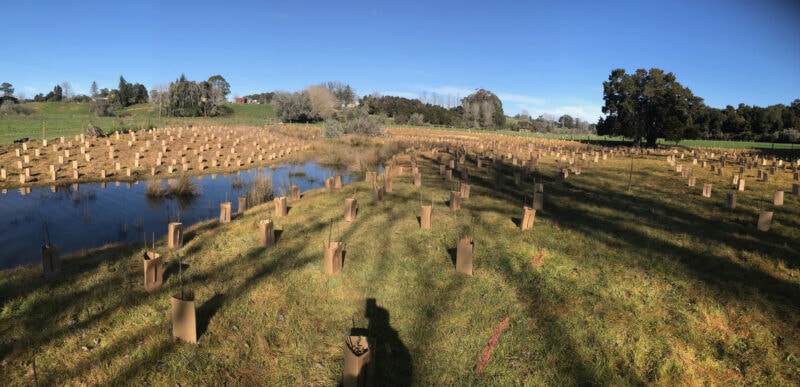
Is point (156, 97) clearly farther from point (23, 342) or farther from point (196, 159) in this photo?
point (23, 342)

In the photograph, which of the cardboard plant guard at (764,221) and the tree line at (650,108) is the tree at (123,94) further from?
the cardboard plant guard at (764,221)

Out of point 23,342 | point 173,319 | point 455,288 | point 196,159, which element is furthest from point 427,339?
point 196,159

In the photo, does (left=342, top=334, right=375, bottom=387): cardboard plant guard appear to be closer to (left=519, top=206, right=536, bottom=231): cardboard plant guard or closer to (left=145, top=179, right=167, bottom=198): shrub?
(left=519, top=206, right=536, bottom=231): cardboard plant guard

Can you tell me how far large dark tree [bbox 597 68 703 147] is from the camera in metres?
34.8

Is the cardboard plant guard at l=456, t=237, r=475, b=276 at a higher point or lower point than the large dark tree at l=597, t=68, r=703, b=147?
lower

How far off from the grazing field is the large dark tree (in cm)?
3275

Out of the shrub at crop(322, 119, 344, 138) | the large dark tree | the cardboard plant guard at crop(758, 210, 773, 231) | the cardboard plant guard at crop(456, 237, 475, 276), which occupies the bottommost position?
the cardboard plant guard at crop(456, 237, 475, 276)

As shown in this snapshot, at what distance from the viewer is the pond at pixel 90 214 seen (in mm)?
7953

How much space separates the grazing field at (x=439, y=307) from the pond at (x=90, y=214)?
2.04 metres

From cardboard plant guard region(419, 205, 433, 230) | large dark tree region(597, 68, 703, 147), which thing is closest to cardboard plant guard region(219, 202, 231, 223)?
cardboard plant guard region(419, 205, 433, 230)

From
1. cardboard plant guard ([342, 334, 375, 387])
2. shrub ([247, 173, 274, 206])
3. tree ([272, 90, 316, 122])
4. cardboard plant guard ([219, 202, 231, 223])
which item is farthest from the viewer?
tree ([272, 90, 316, 122])

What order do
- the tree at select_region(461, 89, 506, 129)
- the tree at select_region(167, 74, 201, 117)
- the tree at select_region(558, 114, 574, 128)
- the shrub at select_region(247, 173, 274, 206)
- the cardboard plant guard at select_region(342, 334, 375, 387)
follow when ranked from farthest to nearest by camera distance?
the tree at select_region(558, 114, 574, 128) → the tree at select_region(461, 89, 506, 129) → the tree at select_region(167, 74, 201, 117) → the shrub at select_region(247, 173, 274, 206) → the cardboard plant guard at select_region(342, 334, 375, 387)

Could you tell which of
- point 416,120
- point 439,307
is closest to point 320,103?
point 416,120

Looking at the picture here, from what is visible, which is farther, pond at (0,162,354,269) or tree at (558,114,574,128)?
tree at (558,114,574,128)
